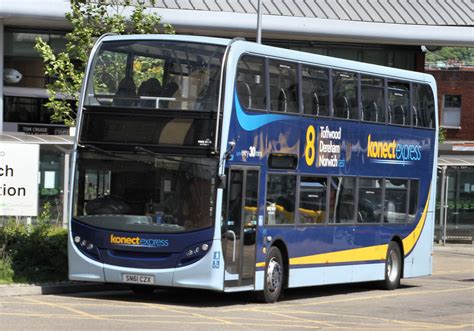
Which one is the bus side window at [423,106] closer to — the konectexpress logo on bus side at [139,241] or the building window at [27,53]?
the konectexpress logo on bus side at [139,241]

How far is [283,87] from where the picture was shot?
1806 cm

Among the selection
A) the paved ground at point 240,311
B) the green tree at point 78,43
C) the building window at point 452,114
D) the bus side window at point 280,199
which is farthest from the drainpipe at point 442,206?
the building window at point 452,114

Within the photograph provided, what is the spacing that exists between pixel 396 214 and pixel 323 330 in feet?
27.9

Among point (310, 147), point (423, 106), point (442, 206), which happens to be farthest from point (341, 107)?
point (442, 206)

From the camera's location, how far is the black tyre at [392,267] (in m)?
22.0

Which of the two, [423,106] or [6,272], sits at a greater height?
[423,106]

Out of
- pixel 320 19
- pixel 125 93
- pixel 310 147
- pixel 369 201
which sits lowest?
pixel 369 201

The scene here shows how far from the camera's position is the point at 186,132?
16.5 m

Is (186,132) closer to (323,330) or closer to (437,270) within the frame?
(323,330)

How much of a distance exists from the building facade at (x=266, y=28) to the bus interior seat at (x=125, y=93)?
17.7 meters

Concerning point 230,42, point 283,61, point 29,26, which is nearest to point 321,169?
point 283,61

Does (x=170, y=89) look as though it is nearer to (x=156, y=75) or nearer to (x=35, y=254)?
(x=156, y=75)

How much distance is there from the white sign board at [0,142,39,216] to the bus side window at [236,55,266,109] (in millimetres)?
4855

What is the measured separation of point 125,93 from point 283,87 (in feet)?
8.90
